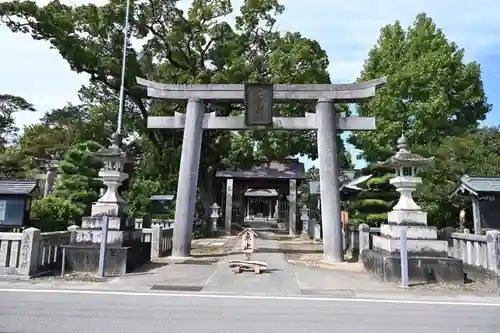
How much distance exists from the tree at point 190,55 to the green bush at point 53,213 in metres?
9.48

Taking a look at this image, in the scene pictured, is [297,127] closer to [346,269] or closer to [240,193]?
[346,269]

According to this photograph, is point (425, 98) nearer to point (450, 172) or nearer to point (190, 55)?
point (450, 172)

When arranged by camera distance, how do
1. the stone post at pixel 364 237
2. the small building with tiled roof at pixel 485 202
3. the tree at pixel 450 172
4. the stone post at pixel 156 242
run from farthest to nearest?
the tree at pixel 450 172 → the stone post at pixel 156 242 → the stone post at pixel 364 237 → the small building with tiled roof at pixel 485 202

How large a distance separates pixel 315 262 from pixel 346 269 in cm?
167

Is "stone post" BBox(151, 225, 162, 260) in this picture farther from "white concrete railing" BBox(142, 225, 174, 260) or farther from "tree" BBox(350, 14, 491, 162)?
"tree" BBox(350, 14, 491, 162)

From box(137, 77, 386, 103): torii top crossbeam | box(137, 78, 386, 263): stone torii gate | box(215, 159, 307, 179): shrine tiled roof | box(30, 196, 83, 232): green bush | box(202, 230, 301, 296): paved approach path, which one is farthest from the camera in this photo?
box(215, 159, 307, 179): shrine tiled roof

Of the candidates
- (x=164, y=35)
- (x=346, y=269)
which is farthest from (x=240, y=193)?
(x=346, y=269)

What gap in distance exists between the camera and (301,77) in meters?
23.3

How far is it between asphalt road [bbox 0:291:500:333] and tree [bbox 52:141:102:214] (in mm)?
13142

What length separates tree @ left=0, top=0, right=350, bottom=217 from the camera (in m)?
23.3

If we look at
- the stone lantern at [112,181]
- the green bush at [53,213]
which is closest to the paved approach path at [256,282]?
the stone lantern at [112,181]

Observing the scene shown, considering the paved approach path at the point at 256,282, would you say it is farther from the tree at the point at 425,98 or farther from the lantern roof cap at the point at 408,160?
the tree at the point at 425,98

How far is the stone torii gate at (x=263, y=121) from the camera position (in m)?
14.1

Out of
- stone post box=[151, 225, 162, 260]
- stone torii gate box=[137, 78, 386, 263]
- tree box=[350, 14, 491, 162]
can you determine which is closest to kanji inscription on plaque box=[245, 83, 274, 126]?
stone torii gate box=[137, 78, 386, 263]
